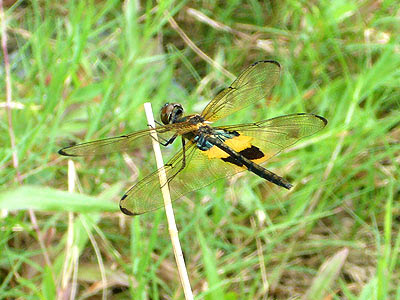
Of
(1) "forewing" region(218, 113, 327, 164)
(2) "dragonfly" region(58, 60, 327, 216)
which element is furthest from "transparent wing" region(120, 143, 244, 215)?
(1) "forewing" region(218, 113, 327, 164)

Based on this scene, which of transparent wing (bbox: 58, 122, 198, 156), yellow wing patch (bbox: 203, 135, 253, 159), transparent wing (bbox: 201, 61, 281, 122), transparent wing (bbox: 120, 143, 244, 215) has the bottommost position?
transparent wing (bbox: 120, 143, 244, 215)

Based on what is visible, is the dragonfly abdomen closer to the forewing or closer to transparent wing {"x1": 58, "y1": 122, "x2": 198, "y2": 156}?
the forewing

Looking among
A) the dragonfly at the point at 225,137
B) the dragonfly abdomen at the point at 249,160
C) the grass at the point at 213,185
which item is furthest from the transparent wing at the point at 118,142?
the grass at the point at 213,185

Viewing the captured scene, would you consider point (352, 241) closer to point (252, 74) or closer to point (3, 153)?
point (252, 74)

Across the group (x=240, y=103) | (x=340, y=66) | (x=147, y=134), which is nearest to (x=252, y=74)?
(x=240, y=103)

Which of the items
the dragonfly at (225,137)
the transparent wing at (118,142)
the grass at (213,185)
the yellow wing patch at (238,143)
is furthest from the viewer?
the grass at (213,185)

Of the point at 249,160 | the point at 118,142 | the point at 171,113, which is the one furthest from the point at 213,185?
the point at 118,142

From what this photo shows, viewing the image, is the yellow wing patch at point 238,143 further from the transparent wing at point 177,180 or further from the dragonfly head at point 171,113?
the dragonfly head at point 171,113
